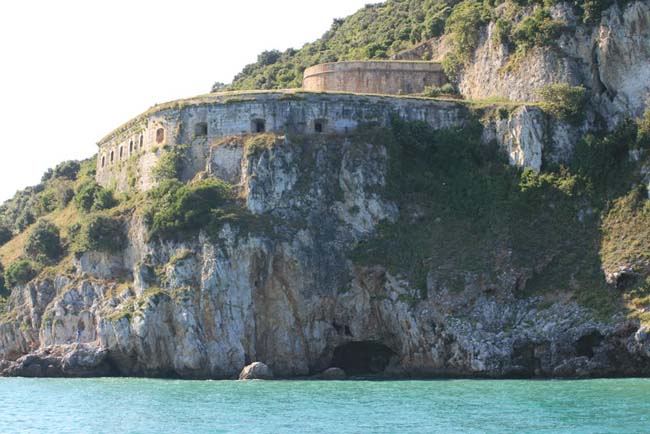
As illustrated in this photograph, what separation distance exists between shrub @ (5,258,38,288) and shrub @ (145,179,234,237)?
10.1m

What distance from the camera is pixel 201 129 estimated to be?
72.5 meters

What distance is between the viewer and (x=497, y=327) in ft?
199

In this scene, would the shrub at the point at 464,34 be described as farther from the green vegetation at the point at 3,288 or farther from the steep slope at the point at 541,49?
the green vegetation at the point at 3,288

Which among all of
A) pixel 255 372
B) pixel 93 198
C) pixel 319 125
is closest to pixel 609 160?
pixel 319 125

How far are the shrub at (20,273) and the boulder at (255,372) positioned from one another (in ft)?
62.3

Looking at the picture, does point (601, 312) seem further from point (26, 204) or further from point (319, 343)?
point (26, 204)

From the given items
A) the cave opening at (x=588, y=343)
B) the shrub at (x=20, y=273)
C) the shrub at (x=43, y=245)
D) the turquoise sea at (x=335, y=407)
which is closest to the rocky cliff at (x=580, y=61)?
the cave opening at (x=588, y=343)

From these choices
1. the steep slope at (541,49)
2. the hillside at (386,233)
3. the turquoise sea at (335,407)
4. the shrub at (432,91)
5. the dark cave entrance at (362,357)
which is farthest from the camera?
the shrub at (432,91)

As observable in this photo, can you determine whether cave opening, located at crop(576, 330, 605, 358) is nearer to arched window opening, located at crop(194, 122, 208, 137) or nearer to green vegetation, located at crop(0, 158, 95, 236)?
arched window opening, located at crop(194, 122, 208, 137)

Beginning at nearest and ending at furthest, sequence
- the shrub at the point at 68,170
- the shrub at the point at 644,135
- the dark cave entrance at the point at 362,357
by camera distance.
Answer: the dark cave entrance at the point at 362,357
the shrub at the point at 644,135
the shrub at the point at 68,170

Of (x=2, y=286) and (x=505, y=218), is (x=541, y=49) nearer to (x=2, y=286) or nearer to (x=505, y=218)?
(x=505, y=218)

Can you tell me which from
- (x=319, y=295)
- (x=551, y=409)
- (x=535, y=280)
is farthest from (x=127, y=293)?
(x=551, y=409)

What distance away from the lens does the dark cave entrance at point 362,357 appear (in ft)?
210

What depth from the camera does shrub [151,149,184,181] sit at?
71.3 metres
